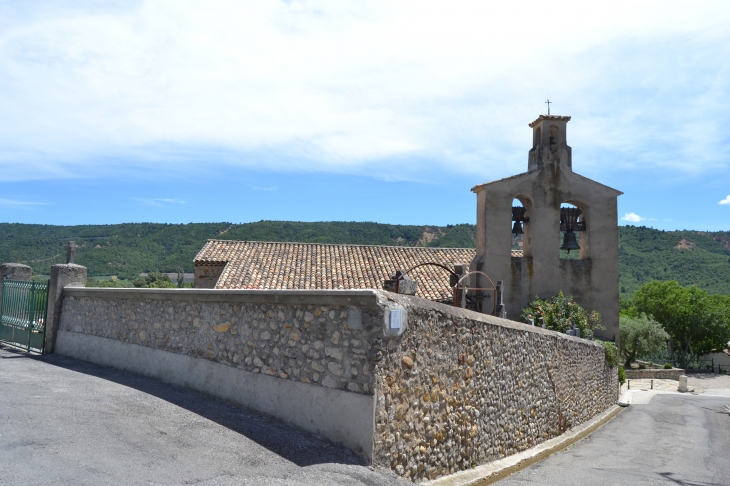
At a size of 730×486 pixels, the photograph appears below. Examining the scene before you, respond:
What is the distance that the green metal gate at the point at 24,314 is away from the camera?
12.6 meters

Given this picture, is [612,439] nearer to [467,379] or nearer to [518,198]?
[467,379]

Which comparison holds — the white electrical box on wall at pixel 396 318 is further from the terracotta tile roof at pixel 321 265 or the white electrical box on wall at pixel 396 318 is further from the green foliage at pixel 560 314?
the terracotta tile roof at pixel 321 265

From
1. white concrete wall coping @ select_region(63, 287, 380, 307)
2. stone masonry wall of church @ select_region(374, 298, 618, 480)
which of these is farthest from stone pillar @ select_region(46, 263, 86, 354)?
stone masonry wall of church @ select_region(374, 298, 618, 480)

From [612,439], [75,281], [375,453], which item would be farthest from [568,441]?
[75,281]

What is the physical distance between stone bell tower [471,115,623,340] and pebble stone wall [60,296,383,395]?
1105 cm

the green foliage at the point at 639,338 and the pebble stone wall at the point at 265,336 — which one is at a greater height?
the pebble stone wall at the point at 265,336

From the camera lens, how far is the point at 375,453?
6059mm

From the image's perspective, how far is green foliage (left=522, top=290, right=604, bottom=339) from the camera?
17.0 metres

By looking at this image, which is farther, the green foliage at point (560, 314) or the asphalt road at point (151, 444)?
the green foliage at point (560, 314)

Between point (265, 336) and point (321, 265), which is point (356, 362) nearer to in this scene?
point (265, 336)

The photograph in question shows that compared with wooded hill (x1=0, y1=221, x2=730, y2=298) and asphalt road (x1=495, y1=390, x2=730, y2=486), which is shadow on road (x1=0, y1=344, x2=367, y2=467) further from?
wooded hill (x1=0, y1=221, x2=730, y2=298)

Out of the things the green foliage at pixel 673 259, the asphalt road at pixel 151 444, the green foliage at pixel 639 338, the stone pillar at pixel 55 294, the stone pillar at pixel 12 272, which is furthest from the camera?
the green foliage at pixel 673 259

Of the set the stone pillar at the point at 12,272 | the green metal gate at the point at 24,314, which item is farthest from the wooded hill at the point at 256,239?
the green metal gate at the point at 24,314

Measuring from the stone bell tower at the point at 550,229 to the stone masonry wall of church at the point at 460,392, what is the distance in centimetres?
588
